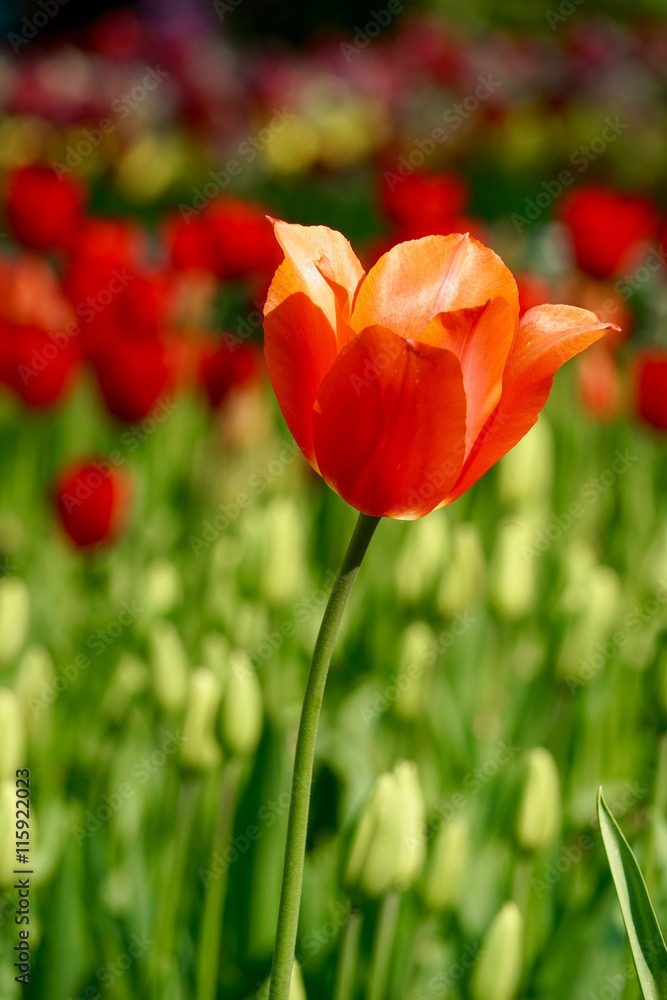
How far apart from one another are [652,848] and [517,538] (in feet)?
1.31

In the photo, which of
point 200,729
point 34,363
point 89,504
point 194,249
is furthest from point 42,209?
point 200,729

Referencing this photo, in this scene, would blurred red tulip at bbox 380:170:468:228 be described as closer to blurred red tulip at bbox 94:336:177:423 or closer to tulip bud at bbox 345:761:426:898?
blurred red tulip at bbox 94:336:177:423

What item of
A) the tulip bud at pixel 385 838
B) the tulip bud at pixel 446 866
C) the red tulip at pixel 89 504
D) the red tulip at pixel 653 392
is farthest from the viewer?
the red tulip at pixel 653 392

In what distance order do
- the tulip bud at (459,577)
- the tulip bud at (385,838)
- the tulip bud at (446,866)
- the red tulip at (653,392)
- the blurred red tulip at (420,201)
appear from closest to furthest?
the tulip bud at (385,838) → the tulip bud at (446,866) → the tulip bud at (459,577) → the red tulip at (653,392) → the blurred red tulip at (420,201)

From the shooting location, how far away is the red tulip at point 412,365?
528 millimetres

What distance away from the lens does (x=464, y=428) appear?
533 millimetres

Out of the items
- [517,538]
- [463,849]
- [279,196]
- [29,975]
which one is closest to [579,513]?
[517,538]

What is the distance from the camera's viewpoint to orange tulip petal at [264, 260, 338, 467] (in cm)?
54

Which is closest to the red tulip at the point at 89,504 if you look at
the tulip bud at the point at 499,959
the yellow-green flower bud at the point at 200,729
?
the yellow-green flower bud at the point at 200,729

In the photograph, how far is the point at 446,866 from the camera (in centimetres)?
84

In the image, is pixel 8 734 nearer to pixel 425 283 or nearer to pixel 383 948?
pixel 383 948

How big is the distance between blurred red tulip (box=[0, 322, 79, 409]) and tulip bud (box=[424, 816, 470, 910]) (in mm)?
1036

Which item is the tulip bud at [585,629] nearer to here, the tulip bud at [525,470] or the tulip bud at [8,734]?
the tulip bud at [525,470]

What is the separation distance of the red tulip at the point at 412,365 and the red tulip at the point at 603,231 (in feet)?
4.74
